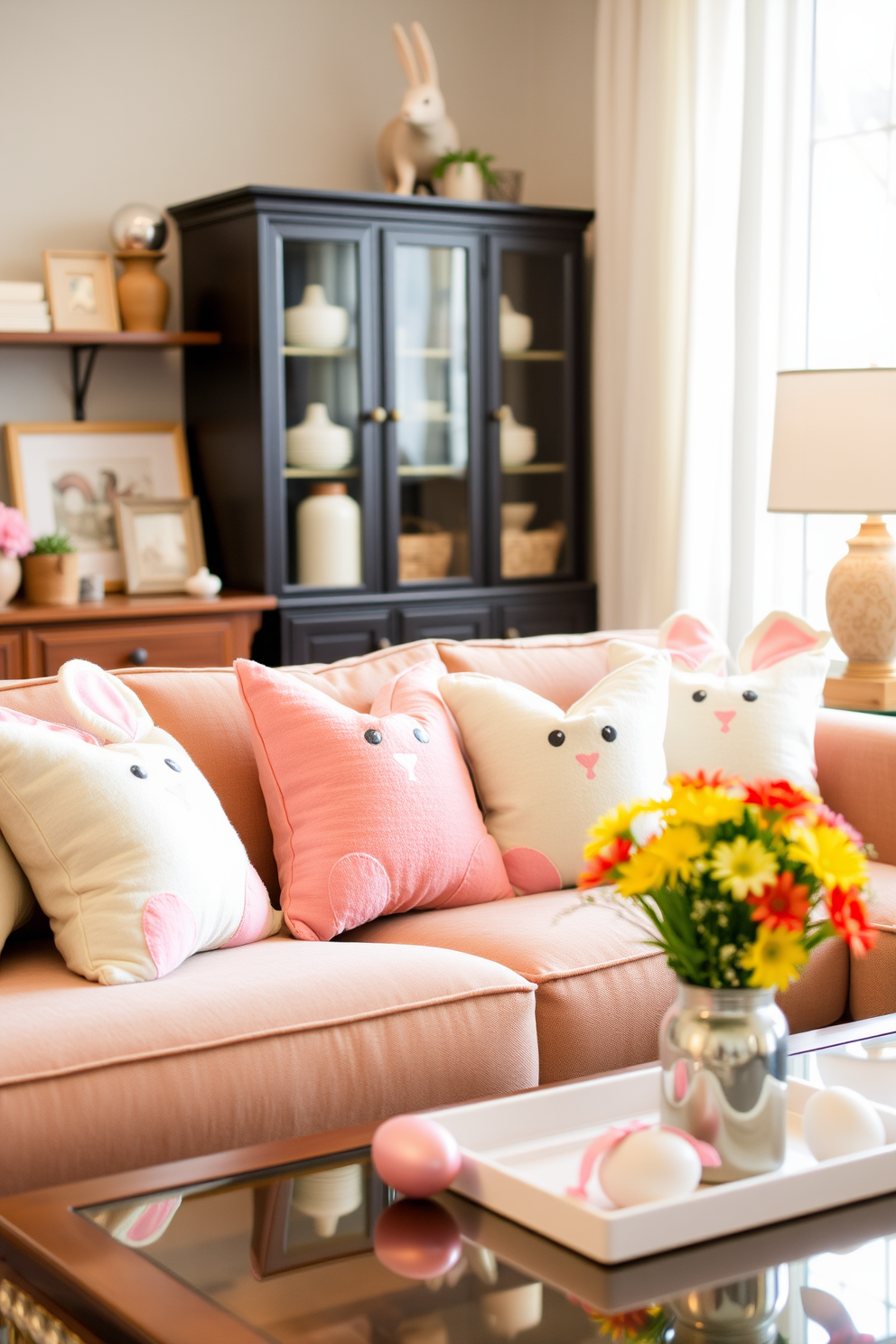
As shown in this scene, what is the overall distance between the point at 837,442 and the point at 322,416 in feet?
4.77

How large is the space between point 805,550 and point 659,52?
52.0 inches

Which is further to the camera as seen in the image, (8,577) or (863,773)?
(8,577)

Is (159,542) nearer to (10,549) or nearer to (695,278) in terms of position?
(10,549)

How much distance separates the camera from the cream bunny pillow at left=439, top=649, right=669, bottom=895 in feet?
7.54

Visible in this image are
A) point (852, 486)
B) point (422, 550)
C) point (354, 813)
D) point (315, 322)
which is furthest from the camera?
point (422, 550)

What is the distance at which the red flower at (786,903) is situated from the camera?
115 cm

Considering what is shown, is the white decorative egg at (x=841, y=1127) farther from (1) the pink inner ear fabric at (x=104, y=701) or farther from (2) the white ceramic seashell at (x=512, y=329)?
(2) the white ceramic seashell at (x=512, y=329)

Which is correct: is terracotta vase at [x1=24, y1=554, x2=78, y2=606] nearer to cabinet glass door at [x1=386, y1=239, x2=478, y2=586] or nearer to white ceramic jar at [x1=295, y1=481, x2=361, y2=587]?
white ceramic jar at [x1=295, y1=481, x2=361, y2=587]

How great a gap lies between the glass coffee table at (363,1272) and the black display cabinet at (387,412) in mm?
2564

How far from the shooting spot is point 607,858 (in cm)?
122

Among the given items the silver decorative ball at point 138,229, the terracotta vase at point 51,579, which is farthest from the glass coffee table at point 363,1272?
the silver decorative ball at point 138,229

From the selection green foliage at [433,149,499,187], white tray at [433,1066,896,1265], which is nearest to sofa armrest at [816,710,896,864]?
white tray at [433,1066,896,1265]

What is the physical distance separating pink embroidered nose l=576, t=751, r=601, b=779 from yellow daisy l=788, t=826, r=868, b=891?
3.69ft

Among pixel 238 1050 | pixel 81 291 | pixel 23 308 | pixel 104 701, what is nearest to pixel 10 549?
pixel 23 308
